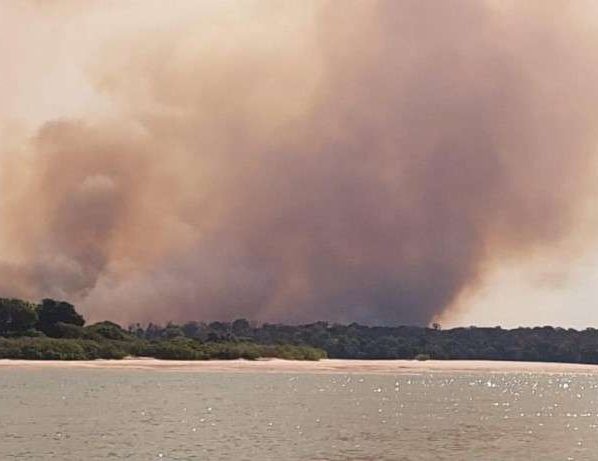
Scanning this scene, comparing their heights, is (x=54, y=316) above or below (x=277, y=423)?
above

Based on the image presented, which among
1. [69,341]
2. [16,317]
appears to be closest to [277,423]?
[69,341]

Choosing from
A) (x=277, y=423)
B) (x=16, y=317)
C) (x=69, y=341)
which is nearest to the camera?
(x=277, y=423)

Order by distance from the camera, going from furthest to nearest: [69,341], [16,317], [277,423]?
[16,317], [69,341], [277,423]

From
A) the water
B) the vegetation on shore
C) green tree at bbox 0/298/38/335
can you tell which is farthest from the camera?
green tree at bbox 0/298/38/335

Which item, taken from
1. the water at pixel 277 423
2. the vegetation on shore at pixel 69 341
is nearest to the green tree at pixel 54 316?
the vegetation on shore at pixel 69 341

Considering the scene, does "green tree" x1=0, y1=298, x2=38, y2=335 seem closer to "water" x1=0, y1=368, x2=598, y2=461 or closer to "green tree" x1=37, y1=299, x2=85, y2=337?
"green tree" x1=37, y1=299, x2=85, y2=337

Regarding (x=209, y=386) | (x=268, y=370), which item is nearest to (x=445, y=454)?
(x=209, y=386)

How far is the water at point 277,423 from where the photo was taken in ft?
160

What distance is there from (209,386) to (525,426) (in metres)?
48.0

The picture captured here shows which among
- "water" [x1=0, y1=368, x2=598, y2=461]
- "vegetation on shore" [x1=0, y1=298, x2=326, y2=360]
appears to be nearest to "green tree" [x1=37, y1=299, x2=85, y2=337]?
"vegetation on shore" [x1=0, y1=298, x2=326, y2=360]

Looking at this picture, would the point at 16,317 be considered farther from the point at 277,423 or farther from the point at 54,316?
the point at 277,423

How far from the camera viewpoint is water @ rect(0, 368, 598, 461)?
48906 mm

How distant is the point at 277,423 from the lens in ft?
212

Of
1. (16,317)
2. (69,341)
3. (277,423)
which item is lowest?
(277,423)
